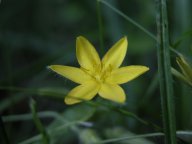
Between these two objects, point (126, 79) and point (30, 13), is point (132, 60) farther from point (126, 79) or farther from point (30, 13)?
point (126, 79)

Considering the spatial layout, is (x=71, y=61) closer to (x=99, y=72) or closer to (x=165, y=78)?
(x=99, y=72)

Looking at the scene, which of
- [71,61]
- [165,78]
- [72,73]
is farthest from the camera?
[71,61]

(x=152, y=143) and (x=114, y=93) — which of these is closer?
(x=114, y=93)

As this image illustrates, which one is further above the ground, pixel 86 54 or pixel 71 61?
pixel 86 54

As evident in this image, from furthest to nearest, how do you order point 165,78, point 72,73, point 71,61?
point 71,61 → point 72,73 → point 165,78

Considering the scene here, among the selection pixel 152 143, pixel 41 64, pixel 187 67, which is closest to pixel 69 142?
pixel 41 64

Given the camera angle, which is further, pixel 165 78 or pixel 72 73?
pixel 72 73

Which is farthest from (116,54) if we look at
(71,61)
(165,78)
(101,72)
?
(71,61)
